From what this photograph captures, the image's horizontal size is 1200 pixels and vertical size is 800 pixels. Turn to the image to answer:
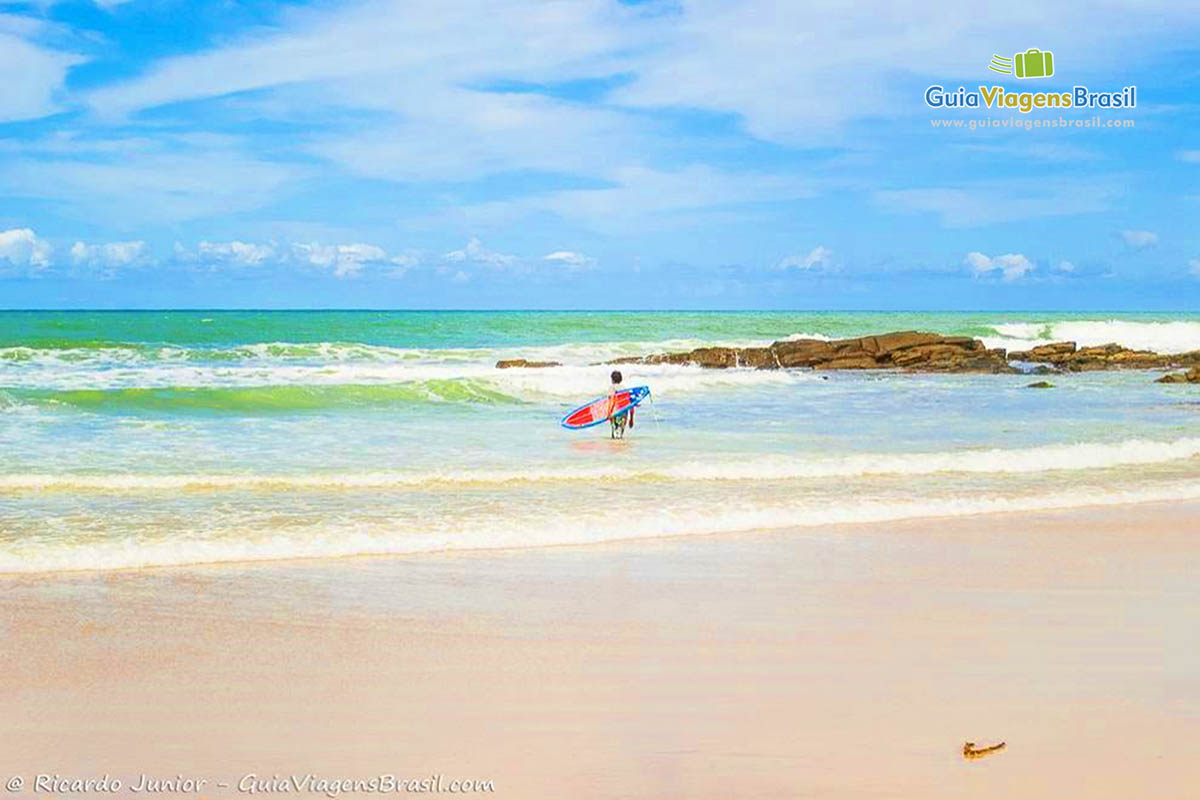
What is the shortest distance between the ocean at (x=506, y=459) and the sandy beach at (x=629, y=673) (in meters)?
1.25

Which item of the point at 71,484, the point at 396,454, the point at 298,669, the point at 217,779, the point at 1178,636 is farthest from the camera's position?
the point at 396,454

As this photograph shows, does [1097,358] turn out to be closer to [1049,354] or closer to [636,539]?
[1049,354]

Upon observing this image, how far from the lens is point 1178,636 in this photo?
19.7ft

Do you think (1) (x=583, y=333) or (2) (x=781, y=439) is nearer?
(2) (x=781, y=439)

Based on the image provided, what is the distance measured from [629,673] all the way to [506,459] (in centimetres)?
877

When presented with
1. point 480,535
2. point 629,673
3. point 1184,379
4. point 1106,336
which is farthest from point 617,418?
point 1106,336

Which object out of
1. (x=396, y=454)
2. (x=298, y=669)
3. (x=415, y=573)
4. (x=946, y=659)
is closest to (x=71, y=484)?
(x=396, y=454)

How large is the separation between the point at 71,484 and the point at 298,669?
7.12 m

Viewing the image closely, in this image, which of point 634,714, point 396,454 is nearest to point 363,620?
point 634,714

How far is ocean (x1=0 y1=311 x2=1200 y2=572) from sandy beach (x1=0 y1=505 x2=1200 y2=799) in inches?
49.2

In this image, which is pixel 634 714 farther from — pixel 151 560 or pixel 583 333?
pixel 583 333

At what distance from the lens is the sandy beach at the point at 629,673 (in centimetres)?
422

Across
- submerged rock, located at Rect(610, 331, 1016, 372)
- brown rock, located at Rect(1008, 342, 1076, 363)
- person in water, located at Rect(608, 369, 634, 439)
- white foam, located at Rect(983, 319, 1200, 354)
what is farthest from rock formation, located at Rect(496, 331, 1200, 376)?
person in water, located at Rect(608, 369, 634, 439)

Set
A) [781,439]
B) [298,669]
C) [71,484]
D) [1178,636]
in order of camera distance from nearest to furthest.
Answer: [298,669] < [1178,636] < [71,484] < [781,439]
